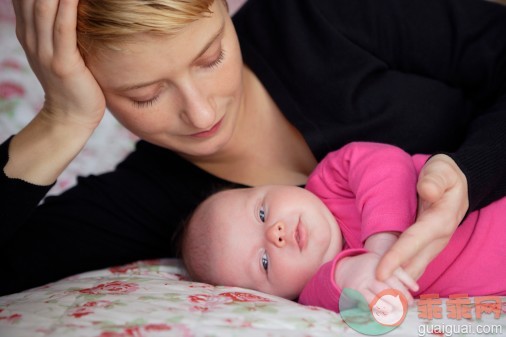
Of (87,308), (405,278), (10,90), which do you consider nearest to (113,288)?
(87,308)

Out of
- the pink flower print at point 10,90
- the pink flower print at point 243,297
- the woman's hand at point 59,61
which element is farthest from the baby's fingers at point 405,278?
the pink flower print at point 10,90

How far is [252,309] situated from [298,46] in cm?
74

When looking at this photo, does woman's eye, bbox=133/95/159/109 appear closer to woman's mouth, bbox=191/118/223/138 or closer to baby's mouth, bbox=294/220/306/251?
woman's mouth, bbox=191/118/223/138

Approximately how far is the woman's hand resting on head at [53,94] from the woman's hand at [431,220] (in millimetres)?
706

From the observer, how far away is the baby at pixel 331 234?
1165mm

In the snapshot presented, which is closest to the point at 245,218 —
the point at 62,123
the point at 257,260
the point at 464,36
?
the point at 257,260

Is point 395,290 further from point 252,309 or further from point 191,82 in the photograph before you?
point 191,82

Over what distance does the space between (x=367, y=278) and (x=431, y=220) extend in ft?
0.52

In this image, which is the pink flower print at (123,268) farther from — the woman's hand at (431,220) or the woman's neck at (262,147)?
the woman's hand at (431,220)

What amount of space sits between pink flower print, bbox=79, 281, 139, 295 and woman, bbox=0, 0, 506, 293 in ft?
0.79

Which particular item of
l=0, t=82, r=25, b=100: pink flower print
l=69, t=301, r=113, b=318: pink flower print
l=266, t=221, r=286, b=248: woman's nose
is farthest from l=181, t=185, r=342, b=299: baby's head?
l=0, t=82, r=25, b=100: pink flower print

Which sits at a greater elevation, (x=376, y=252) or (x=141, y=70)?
(x=141, y=70)

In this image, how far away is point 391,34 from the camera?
1.54m

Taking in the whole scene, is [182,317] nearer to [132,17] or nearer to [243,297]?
[243,297]
